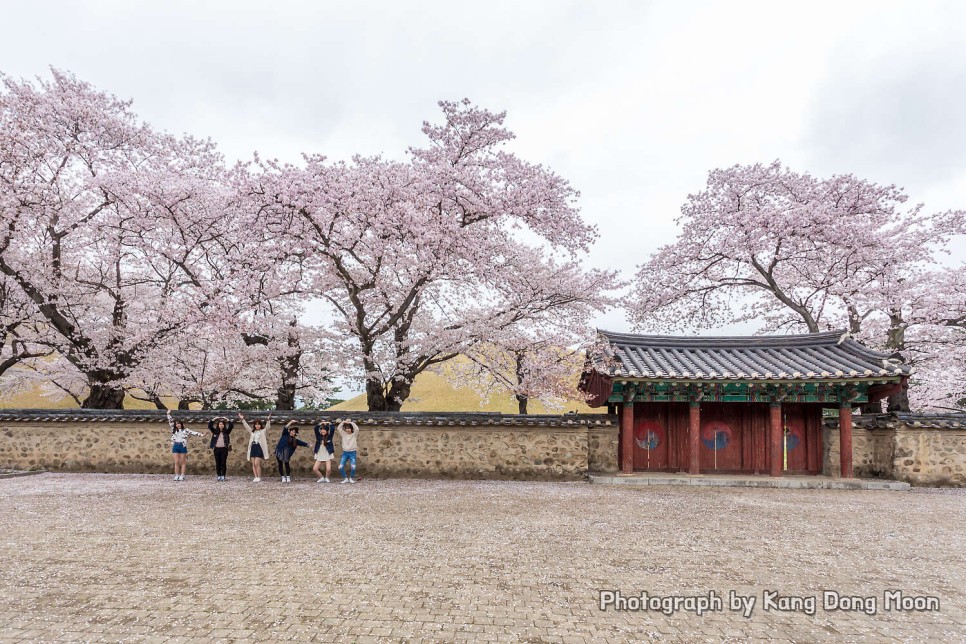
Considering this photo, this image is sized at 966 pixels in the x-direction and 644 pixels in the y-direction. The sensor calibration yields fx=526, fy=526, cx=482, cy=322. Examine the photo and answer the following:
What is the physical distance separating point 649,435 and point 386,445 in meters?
7.70

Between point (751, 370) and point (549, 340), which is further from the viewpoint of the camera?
point (549, 340)

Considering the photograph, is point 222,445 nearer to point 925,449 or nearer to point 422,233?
point 422,233

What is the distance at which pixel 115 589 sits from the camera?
213 inches

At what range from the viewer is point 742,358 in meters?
16.1

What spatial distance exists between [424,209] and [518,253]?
A: 166 inches

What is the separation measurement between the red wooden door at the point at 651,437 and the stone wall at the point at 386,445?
72 centimetres

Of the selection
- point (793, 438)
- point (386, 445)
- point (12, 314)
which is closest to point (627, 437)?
point (793, 438)

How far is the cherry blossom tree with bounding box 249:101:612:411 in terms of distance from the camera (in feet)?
48.1

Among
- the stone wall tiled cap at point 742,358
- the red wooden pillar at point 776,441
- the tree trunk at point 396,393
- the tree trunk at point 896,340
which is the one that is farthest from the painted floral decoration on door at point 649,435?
the tree trunk at point 896,340

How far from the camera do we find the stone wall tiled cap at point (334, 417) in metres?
14.9

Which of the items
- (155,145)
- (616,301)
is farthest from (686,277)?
(155,145)

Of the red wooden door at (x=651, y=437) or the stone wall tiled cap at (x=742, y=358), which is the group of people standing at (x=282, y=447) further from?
the red wooden door at (x=651, y=437)

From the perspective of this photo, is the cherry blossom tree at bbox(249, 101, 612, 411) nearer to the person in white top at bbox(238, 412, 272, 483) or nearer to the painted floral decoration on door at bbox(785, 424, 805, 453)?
the person in white top at bbox(238, 412, 272, 483)

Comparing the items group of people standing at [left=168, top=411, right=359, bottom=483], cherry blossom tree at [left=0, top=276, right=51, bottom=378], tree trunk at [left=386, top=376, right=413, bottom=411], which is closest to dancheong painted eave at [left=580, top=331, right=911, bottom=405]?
tree trunk at [left=386, top=376, right=413, bottom=411]
